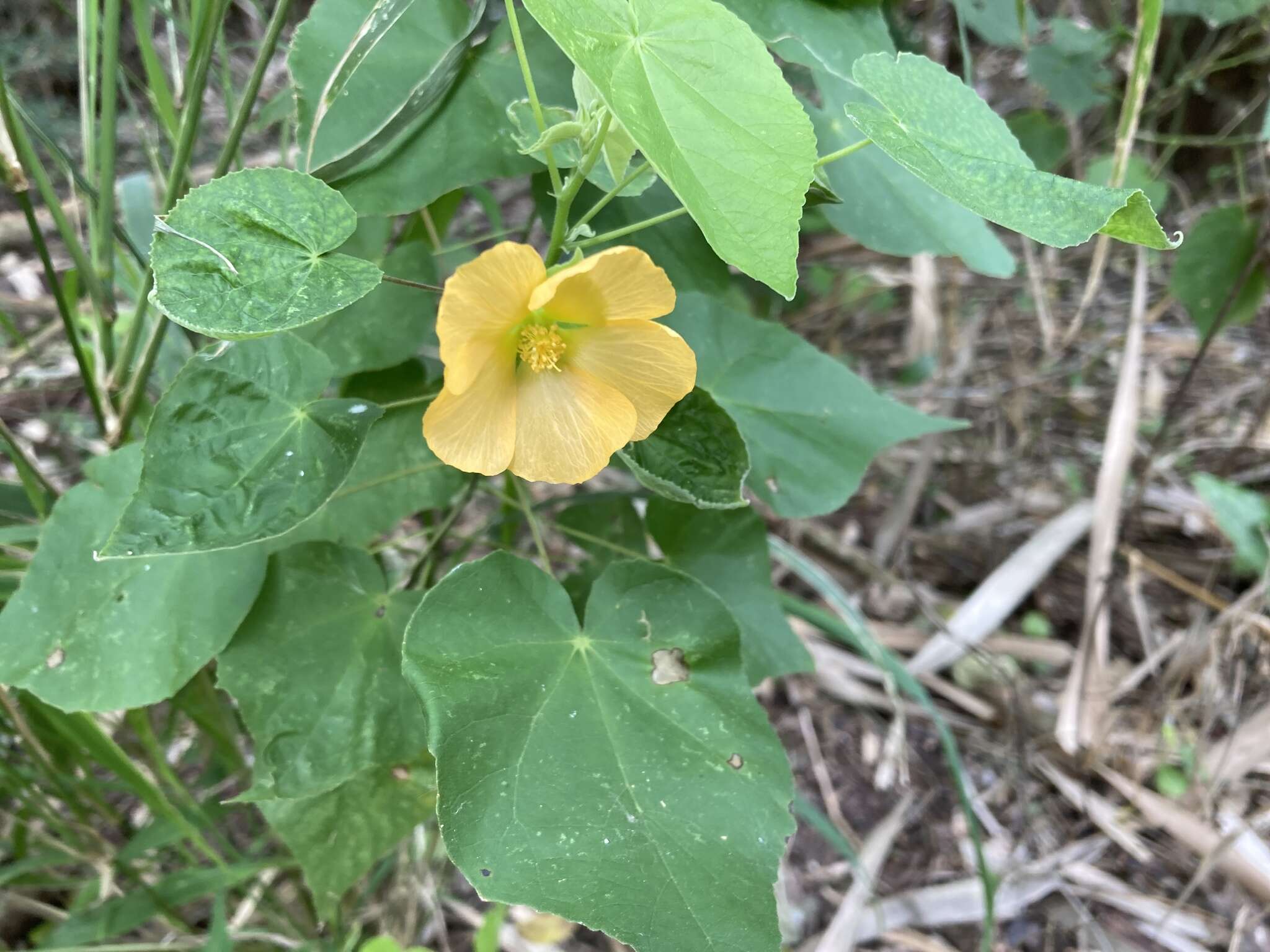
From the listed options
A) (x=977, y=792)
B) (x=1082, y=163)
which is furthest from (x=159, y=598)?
(x=1082, y=163)

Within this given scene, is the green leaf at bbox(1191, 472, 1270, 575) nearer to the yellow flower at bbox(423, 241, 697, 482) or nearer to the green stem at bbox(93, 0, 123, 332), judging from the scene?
the yellow flower at bbox(423, 241, 697, 482)

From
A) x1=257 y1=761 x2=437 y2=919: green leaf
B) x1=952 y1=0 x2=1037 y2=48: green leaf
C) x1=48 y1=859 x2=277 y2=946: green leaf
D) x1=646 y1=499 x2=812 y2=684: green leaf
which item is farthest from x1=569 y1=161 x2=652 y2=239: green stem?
x1=952 y1=0 x2=1037 y2=48: green leaf

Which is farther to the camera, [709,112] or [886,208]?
[886,208]

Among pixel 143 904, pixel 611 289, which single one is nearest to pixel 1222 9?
pixel 611 289

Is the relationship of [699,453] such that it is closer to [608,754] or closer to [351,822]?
[608,754]

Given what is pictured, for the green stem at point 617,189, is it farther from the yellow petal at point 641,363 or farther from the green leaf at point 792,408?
the green leaf at point 792,408

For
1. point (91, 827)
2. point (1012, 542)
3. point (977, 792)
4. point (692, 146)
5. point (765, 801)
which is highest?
point (692, 146)

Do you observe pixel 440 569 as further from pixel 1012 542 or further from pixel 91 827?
pixel 1012 542
